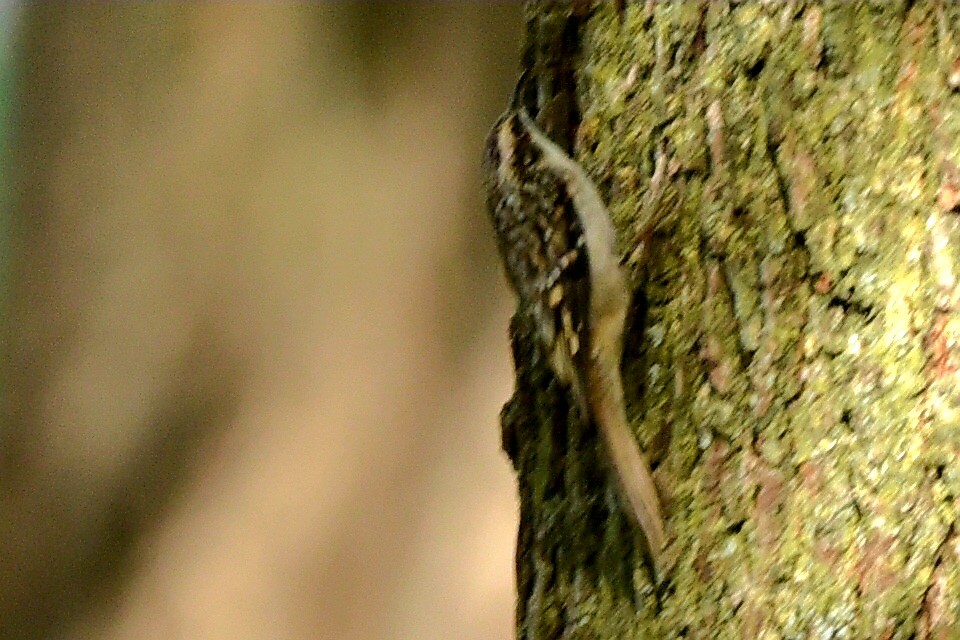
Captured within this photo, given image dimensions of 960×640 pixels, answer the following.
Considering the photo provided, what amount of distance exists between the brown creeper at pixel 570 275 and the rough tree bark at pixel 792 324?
2cm

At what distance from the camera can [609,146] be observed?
0.78 meters

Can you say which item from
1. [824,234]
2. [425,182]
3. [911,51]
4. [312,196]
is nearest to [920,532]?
[824,234]

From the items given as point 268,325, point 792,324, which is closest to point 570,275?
point 792,324

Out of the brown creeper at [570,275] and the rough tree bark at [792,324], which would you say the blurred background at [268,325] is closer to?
the brown creeper at [570,275]

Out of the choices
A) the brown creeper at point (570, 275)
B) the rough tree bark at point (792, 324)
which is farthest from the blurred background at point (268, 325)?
the rough tree bark at point (792, 324)

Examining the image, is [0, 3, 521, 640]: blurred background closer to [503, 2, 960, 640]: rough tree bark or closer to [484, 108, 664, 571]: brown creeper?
[484, 108, 664, 571]: brown creeper

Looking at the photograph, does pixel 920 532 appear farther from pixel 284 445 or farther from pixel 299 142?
pixel 299 142

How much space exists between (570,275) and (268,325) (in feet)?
1.82

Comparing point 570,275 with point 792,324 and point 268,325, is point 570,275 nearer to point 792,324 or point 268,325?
point 792,324

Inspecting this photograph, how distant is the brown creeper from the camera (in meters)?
0.73

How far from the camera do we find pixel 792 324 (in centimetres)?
68

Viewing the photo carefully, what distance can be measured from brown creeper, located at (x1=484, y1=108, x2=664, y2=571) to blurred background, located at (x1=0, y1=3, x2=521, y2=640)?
29 cm

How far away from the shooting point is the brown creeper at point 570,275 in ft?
2.39

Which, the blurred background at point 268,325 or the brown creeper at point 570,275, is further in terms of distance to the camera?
the blurred background at point 268,325
